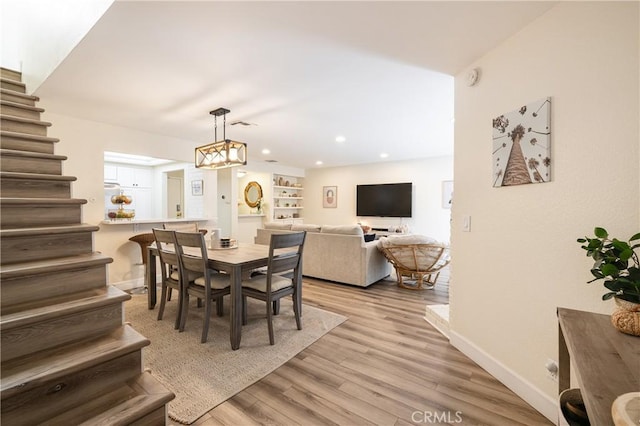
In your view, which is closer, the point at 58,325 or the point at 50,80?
the point at 58,325

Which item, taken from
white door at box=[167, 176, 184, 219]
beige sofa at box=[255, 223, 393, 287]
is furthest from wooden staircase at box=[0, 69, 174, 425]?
white door at box=[167, 176, 184, 219]

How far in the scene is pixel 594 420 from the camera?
59 cm

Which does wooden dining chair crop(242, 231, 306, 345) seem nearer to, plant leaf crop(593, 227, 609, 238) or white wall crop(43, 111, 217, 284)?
plant leaf crop(593, 227, 609, 238)

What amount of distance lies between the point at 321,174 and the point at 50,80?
20.9 feet

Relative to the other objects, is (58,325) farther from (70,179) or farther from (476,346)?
(476,346)

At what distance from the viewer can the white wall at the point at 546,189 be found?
4.24ft

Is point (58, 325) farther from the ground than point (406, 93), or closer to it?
closer to it

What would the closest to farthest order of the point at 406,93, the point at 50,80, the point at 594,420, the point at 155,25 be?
the point at 594,420, the point at 155,25, the point at 50,80, the point at 406,93

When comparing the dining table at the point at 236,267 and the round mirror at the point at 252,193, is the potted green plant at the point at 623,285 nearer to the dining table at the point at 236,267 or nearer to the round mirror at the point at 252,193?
the dining table at the point at 236,267

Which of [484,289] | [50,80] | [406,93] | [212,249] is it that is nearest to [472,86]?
[406,93]

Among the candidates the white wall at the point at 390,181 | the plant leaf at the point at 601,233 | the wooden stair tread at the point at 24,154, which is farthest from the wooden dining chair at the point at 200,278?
the white wall at the point at 390,181

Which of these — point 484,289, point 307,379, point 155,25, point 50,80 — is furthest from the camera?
point 50,80

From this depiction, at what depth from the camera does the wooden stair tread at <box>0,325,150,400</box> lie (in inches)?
42.5

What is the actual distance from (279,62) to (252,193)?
18.4 feet
